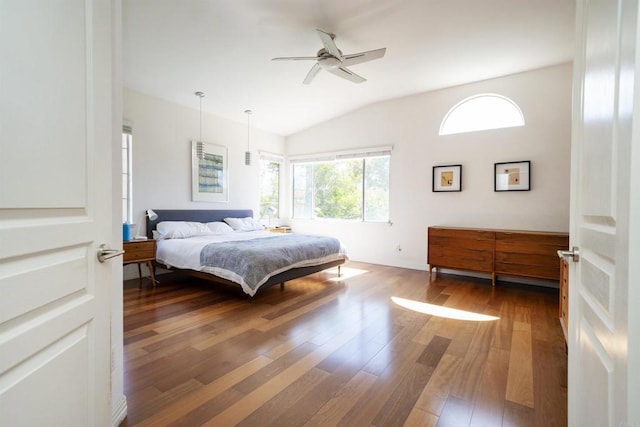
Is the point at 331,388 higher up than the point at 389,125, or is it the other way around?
the point at 389,125

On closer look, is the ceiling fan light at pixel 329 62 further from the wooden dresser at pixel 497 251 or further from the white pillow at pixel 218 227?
the white pillow at pixel 218 227

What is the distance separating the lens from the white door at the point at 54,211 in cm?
67

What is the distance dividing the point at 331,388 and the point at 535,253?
3355 mm

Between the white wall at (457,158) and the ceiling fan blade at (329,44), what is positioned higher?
the ceiling fan blade at (329,44)

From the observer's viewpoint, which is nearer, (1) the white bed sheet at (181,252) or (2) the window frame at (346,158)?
(1) the white bed sheet at (181,252)

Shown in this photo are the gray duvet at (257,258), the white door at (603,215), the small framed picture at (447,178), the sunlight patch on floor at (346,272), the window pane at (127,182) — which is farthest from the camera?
the small framed picture at (447,178)

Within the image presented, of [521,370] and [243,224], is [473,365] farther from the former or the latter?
[243,224]

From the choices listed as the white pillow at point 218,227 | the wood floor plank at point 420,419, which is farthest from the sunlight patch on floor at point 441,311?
the white pillow at point 218,227

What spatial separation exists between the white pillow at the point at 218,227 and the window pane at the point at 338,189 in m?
2.04

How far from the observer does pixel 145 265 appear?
4.39m

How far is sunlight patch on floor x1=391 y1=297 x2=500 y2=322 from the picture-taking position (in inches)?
116

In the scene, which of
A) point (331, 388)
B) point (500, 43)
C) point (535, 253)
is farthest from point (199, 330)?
point (500, 43)

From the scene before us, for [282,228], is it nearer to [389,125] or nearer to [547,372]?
[389,125]

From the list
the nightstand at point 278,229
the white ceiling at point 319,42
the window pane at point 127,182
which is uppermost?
the white ceiling at point 319,42
